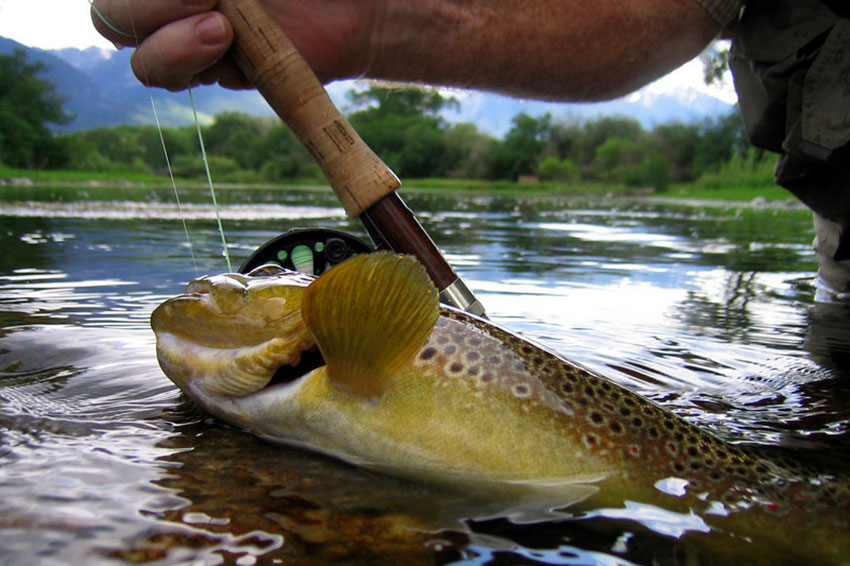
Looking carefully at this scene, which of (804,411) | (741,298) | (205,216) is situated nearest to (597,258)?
(741,298)

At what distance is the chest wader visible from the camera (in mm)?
2883

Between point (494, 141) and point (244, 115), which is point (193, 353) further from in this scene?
point (244, 115)

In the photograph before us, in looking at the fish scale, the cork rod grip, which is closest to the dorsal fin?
the fish scale

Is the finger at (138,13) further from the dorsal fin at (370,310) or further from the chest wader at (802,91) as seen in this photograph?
the chest wader at (802,91)

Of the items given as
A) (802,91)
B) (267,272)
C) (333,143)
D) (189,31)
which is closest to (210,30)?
(189,31)

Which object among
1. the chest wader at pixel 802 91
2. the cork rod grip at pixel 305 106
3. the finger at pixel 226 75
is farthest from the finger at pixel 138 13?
the chest wader at pixel 802 91

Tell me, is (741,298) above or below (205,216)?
below

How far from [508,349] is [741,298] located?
3305mm

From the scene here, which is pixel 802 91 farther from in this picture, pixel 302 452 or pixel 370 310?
pixel 302 452

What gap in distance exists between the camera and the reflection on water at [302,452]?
1.20m

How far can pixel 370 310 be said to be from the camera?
1.40 metres

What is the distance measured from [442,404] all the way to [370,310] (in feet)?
0.93

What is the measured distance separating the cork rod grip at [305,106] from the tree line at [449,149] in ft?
110

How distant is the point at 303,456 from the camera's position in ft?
5.19
